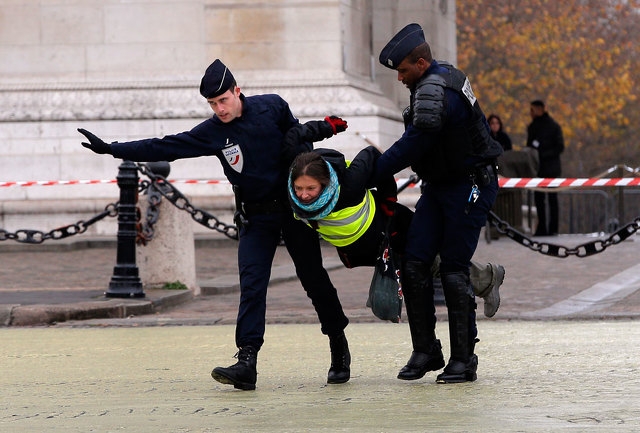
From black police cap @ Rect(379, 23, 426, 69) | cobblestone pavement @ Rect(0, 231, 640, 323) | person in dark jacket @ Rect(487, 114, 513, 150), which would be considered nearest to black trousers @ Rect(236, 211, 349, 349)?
black police cap @ Rect(379, 23, 426, 69)

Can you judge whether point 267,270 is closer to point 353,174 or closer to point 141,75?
point 353,174

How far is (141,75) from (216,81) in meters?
13.4

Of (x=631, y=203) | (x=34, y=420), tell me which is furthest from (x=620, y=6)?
(x=34, y=420)

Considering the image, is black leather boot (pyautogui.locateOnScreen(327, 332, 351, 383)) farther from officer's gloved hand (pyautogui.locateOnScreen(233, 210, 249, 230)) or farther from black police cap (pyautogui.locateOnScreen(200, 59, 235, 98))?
black police cap (pyautogui.locateOnScreen(200, 59, 235, 98))

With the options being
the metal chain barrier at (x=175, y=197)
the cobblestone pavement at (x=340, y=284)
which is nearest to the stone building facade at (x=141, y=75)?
the cobblestone pavement at (x=340, y=284)

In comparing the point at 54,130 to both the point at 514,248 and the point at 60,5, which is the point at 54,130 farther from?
the point at 514,248

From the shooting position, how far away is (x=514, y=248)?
19656 mm

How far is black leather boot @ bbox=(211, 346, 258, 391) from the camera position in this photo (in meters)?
6.90

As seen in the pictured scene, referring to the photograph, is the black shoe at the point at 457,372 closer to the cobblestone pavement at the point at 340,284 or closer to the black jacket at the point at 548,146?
the cobblestone pavement at the point at 340,284

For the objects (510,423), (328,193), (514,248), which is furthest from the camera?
(514,248)

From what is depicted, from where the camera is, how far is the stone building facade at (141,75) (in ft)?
65.3

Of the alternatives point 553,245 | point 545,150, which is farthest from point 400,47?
point 545,150

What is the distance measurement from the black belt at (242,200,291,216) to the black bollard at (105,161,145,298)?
5281 millimetres

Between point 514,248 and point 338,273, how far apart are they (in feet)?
15.2
